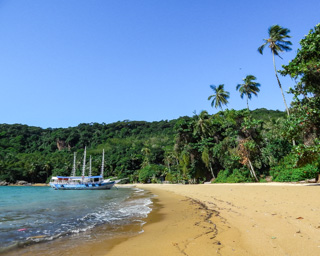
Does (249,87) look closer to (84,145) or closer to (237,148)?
(237,148)

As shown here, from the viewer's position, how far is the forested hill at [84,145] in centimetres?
7438

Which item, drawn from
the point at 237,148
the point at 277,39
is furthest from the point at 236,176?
the point at 277,39

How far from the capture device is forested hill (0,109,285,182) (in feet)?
244

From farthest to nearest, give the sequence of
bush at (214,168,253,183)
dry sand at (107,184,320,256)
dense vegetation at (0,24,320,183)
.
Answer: bush at (214,168,253,183) → dense vegetation at (0,24,320,183) → dry sand at (107,184,320,256)

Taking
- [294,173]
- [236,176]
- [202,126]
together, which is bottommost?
[236,176]

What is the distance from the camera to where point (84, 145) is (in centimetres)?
11912

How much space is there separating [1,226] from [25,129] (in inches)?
5686

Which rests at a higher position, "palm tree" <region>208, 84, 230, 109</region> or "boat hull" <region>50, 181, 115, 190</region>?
"palm tree" <region>208, 84, 230, 109</region>

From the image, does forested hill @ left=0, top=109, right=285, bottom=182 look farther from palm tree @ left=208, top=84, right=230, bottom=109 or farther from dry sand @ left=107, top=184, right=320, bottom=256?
dry sand @ left=107, top=184, right=320, bottom=256

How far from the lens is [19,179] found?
290 ft

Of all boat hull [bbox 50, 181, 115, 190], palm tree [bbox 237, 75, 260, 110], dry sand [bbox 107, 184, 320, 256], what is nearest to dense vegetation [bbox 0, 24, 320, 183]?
palm tree [bbox 237, 75, 260, 110]

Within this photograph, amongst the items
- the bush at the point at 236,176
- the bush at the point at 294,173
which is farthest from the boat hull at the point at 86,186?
the bush at the point at 294,173

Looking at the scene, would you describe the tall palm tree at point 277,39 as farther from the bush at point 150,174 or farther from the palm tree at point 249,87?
the bush at point 150,174

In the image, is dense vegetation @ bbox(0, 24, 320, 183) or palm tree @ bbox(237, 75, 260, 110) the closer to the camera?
dense vegetation @ bbox(0, 24, 320, 183)
